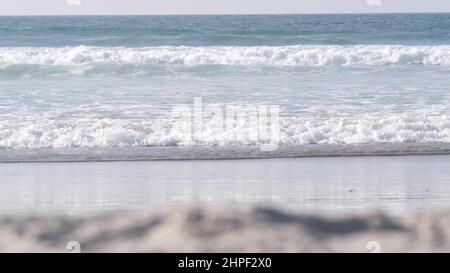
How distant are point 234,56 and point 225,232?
47.7 feet

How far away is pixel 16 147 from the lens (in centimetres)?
795

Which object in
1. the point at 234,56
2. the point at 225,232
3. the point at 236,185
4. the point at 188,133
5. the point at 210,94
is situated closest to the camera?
the point at 225,232

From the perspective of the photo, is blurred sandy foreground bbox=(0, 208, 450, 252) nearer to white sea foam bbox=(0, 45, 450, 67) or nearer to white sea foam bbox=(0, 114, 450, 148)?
white sea foam bbox=(0, 114, 450, 148)

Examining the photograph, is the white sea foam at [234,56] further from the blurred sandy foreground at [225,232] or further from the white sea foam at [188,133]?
the blurred sandy foreground at [225,232]

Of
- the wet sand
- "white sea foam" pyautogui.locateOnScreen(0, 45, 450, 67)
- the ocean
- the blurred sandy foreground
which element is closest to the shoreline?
the ocean

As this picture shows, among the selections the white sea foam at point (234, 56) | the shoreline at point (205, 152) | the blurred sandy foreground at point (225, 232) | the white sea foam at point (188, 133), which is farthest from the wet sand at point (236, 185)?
the white sea foam at point (234, 56)

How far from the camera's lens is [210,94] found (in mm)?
12195

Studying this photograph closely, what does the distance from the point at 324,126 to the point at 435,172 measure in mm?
2281

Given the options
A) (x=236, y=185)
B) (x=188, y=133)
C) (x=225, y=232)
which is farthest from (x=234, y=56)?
(x=225, y=232)

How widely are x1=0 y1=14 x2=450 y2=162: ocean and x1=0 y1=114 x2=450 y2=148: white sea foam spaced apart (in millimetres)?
13

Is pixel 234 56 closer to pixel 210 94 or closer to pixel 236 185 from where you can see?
pixel 210 94

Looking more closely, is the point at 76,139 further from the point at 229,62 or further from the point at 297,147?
the point at 229,62

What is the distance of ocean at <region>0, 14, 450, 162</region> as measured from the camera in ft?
26.5

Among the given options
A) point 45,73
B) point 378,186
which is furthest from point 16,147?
point 45,73
